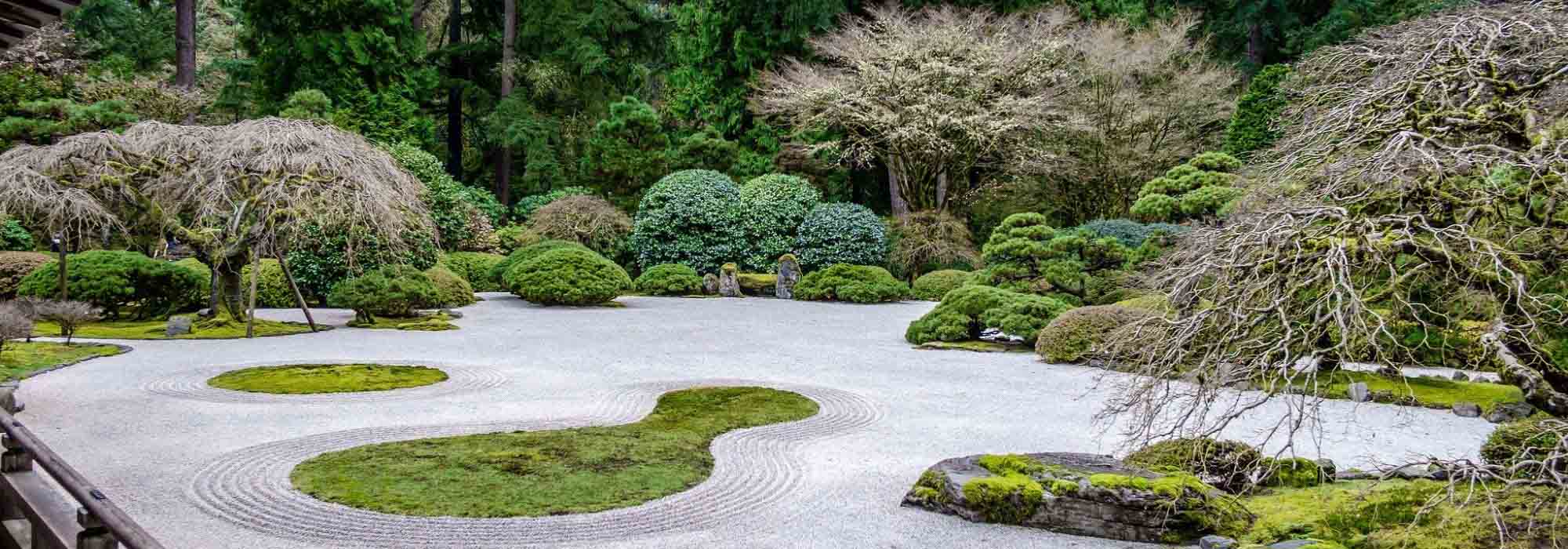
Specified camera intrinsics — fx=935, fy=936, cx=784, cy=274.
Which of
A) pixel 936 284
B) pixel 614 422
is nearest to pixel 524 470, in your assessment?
pixel 614 422

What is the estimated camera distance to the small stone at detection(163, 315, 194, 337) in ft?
36.8

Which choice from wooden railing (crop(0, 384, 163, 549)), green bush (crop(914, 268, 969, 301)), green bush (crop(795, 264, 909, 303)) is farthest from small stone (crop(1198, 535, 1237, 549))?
green bush (crop(914, 268, 969, 301))

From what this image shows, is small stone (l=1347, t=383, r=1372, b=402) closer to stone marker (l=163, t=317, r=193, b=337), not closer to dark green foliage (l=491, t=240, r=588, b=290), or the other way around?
stone marker (l=163, t=317, r=193, b=337)

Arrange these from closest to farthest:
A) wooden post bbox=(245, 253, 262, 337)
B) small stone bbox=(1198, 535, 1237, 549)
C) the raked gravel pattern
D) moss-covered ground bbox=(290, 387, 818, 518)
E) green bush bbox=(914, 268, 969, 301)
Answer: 1. small stone bbox=(1198, 535, 1237, 549)
2. the raked gravel pattern
3. moss-covered ground bbox=(290, 387, 818, 518)
4. wooden post bbox=(245, 253, 262, 337)
5. green bush bbox=(914, 268, 969, 301)

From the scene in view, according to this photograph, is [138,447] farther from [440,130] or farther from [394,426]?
[440,130]

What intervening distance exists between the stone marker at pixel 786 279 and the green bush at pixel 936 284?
257cm

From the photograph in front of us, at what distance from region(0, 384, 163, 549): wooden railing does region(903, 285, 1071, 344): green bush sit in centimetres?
925

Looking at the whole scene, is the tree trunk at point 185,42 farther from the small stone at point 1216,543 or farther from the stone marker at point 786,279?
the small stone at point 1216,543

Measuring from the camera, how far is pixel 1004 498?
15.0 feet

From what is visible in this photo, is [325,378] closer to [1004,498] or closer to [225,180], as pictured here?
[225,180]

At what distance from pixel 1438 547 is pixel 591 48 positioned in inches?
960

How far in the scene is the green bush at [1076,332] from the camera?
10.1 meters

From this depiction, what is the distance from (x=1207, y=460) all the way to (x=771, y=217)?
16.7 m

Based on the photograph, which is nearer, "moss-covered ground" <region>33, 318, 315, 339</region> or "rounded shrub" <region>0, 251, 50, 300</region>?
"moss-covered ground" <region>33, 318, 315, 339</region>
